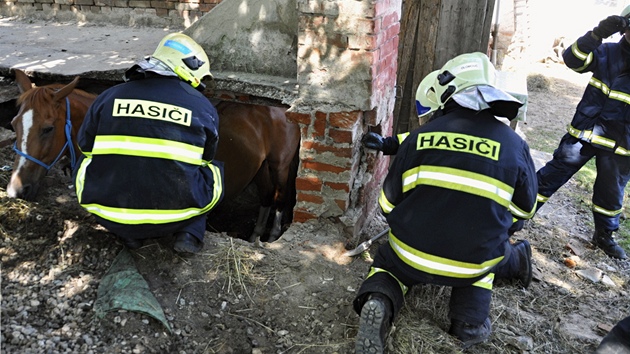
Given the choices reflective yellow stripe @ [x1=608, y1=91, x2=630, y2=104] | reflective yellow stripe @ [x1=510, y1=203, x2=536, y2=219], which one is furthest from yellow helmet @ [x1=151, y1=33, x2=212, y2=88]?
reflective yellow stripe @ [x1=608, y1=91, x2=630, y2=104]

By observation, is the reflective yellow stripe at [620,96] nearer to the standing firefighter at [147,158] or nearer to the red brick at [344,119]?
the red brick at [344,119]

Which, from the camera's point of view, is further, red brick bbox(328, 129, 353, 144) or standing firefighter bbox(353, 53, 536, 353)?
red brick bbox(328, 129, 353, 144)

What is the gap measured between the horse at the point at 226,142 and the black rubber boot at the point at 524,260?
7.63ft

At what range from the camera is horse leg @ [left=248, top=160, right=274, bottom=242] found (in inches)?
206

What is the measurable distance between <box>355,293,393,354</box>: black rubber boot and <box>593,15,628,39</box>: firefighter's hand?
3212 mm

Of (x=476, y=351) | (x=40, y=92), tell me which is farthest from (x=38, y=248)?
(x=476, y=351)

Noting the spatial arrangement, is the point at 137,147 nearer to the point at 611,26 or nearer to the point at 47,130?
the point at 47,130

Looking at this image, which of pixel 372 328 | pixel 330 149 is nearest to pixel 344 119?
pixel 330 149

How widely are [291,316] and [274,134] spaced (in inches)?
88.8

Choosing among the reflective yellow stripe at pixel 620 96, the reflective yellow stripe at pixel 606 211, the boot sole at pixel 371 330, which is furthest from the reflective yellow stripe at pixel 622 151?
the boot sole at pixel 371 330

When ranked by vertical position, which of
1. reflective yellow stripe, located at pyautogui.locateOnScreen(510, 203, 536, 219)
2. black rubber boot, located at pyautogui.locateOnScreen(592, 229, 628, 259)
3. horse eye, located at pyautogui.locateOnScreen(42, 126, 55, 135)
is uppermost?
horse eye, located at pyautogui.locateOnScreen(42, 126, 55, 135)

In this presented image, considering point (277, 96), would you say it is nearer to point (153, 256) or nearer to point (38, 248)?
point (153, 256)

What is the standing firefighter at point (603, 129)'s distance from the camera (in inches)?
171

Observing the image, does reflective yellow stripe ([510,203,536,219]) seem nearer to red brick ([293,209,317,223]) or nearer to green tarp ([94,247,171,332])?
red brick ([293,209,317,223])
